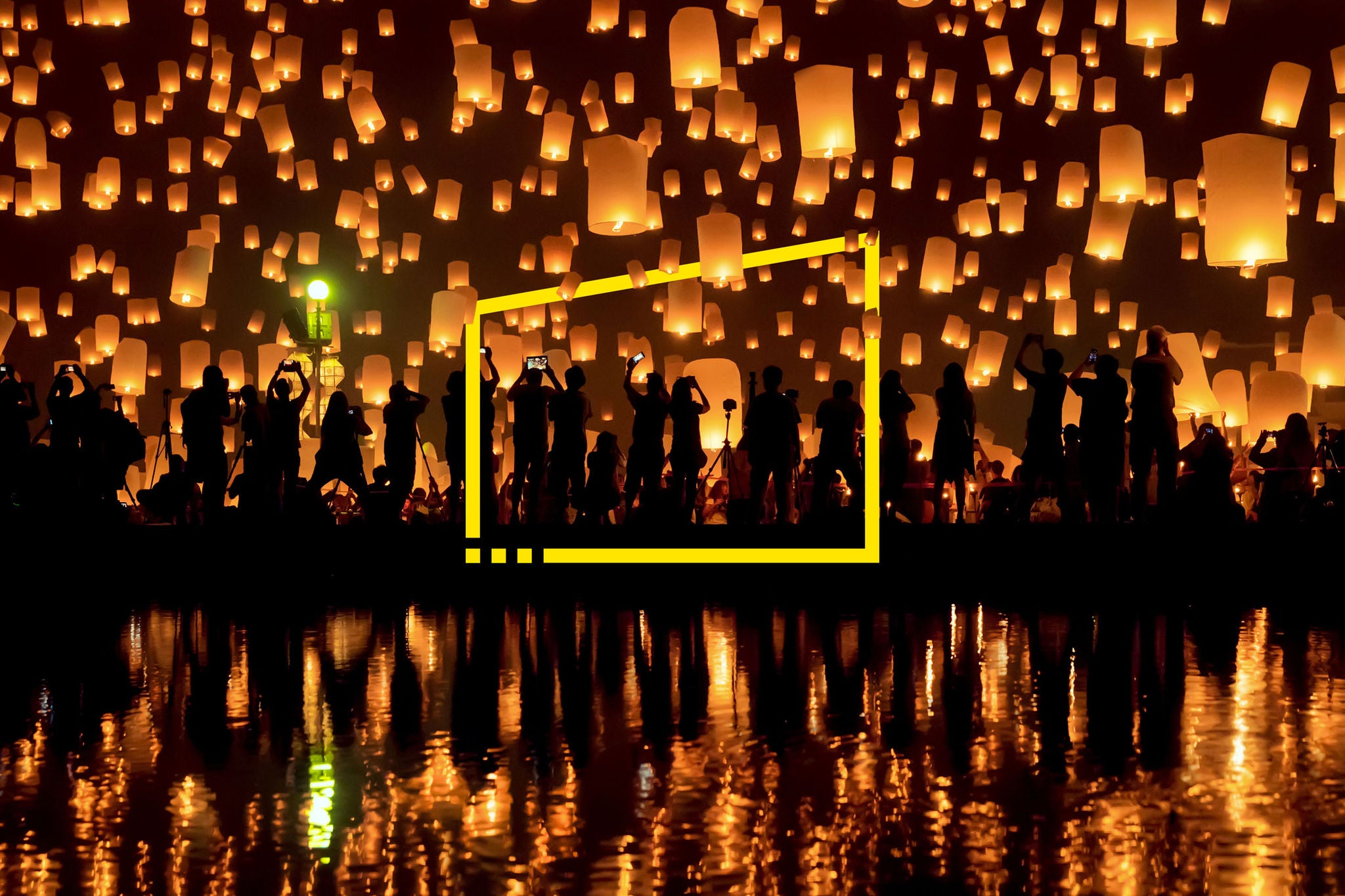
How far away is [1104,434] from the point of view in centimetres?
936

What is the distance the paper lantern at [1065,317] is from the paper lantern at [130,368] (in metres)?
9.14

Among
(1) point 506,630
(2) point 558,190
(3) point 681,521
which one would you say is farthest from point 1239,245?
(2) point 558,190

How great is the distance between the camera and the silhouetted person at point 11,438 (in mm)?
10086

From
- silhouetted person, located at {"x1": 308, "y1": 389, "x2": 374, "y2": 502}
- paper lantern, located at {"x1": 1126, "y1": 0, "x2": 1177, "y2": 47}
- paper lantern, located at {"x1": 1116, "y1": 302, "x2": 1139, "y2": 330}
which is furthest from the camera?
paper lantern, located at {"x1": 1116, "y1": 302, "x2": 1139, "y2": 330}

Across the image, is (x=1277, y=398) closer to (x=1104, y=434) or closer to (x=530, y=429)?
(x=1104, y=434)

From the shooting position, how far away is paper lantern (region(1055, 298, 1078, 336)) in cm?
1608

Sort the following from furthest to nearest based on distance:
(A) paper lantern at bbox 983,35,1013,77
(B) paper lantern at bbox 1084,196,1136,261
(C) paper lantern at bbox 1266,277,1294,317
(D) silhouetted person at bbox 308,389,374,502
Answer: (C) paper lantern at bbox 1266,277,1294,317 < (A) paper lantern at bbox 983,35,1013,77 < (B) paper lantern at bbox 1084,196,1136,261 < (D) silhouetted person at bbox 308,389,374,502

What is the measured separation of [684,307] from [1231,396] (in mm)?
5432

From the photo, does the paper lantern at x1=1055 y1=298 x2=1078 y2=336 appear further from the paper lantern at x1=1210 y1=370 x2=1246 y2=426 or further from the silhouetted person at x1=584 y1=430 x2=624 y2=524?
the silhouetted person at x1=584 y1=430 x2=624 y2=524

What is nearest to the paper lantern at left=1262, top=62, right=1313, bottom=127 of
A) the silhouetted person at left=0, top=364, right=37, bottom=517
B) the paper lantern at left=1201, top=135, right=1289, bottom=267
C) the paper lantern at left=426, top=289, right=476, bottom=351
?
the paper lantern at left=1201, top=135, right=1289, bottom=267

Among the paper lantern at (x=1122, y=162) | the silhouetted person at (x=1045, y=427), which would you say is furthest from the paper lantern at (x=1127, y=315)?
the silhouetted person at (x=1045, y=427)

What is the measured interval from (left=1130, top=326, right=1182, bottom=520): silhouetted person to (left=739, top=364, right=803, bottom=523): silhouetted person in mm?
2036

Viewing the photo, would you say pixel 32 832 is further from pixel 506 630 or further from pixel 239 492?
pixel 239 492

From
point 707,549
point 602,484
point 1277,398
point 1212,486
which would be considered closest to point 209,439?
point 602,484
